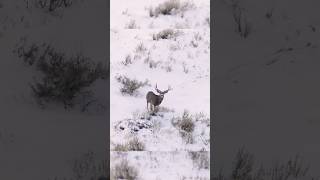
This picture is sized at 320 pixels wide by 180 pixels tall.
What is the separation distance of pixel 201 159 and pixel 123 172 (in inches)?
24.7

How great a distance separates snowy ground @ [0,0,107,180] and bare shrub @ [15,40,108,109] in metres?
0.09

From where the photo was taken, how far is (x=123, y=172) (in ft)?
14.6

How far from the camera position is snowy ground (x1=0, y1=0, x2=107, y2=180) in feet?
14.6

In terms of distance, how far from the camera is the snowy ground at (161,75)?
5.13m

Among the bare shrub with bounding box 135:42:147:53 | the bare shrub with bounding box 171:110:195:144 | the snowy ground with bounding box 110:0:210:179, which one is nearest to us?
the snowy ground with bounding box 110:0:210:179

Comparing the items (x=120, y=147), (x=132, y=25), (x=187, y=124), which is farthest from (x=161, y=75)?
(x=120, y=147)

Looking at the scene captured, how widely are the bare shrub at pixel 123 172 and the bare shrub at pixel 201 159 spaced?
481 mm

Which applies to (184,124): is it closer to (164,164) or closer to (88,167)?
(164,164)
